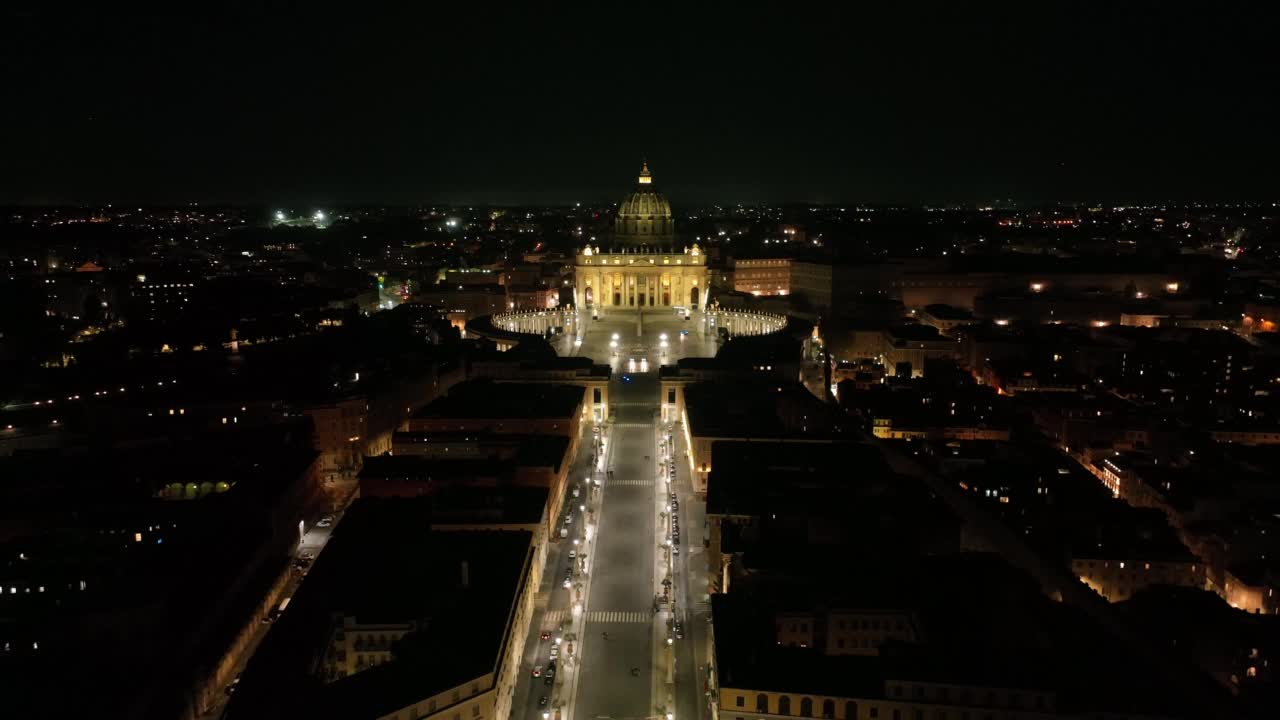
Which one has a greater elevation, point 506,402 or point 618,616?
point 506,402

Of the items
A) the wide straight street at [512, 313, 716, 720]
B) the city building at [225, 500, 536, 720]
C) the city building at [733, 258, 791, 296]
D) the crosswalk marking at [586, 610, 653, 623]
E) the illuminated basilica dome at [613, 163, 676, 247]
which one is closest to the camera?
the city building at [225, 500, 536, 720]

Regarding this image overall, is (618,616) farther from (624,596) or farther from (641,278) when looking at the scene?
(641,278)

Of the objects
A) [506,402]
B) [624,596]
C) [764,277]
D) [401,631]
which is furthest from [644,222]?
[401,631]

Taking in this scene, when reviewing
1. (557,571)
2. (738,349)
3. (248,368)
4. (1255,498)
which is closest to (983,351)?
(738,349)

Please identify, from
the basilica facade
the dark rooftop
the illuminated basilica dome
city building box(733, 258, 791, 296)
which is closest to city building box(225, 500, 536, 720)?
the dark rooftop

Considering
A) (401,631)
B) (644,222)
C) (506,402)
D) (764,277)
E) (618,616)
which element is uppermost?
(644,222)

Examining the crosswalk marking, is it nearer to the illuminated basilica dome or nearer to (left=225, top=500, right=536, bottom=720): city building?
(left=225, top=500, right=536, bottom=720): city building

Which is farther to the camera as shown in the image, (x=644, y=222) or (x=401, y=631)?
(x=644, y=222)
